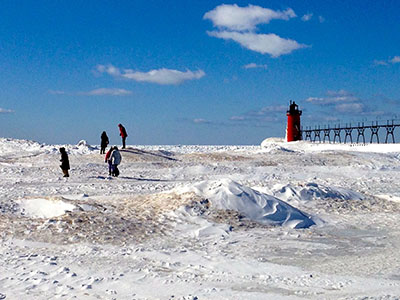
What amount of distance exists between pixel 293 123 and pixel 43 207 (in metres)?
45.2

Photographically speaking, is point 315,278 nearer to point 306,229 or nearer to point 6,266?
point 306,229

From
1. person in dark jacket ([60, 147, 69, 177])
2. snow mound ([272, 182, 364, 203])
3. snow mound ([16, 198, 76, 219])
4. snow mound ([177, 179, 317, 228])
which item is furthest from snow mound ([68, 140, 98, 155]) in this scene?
snow mound ([177, 179, 317, 228])

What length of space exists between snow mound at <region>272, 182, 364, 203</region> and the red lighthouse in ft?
135

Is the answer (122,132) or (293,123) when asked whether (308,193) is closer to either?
(122,132)

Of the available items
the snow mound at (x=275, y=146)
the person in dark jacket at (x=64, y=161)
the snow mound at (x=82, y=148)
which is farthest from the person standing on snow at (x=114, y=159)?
the snow mound at (x=82, y=148)

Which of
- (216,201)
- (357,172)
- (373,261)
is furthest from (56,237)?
(357,172)

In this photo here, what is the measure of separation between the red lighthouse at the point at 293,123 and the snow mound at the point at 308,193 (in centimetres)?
4112

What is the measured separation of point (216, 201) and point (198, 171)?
12.8m

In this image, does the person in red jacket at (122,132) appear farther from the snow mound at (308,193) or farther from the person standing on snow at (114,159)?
the snow mound at (308,193)

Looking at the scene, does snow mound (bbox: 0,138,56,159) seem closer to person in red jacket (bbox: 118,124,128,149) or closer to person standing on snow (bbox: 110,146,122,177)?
person in red jacket (bbox: 118,124,128,149)

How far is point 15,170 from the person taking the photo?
22.9 metres

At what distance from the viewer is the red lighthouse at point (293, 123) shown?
55.2 meters

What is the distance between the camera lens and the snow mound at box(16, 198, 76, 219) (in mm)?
11711

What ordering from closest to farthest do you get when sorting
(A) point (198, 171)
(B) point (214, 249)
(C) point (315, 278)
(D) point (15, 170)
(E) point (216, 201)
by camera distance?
(C) point (315, 278)
(B) point (214, 249)
(E) point (216, 201)
(D) point (15, 170)
(A) point (198, 171)
